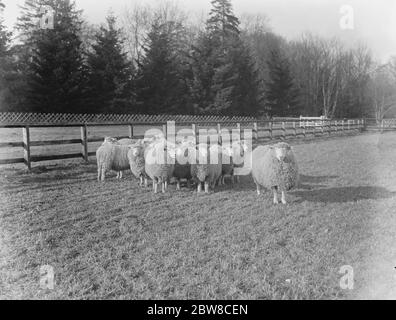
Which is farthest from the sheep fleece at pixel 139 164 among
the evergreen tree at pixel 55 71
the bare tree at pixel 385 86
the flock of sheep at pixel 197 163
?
the bare tree at pixel 385 86

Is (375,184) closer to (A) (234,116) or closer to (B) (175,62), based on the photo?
(A) (234,116)

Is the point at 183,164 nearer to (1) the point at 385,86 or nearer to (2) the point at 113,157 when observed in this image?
(2) the point at 113,157

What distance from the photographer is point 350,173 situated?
10766mm

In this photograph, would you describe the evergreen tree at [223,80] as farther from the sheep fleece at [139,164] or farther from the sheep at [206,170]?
the sheep fleece at [139,164]

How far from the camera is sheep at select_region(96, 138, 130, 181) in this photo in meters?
9.67

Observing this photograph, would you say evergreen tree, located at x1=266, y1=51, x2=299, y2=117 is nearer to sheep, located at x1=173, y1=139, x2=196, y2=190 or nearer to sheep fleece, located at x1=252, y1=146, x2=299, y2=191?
sheep, located at x1=173, y1=139, x2=196, y2=190

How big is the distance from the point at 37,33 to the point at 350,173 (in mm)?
9554

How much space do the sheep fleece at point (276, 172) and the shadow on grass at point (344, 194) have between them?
0.50 meters

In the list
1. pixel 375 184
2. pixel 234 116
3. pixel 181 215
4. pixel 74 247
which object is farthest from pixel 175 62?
pixel 74 247

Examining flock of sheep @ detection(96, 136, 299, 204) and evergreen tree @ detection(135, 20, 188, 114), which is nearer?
flock of sheep @ detection(96, 136, 299, 204)

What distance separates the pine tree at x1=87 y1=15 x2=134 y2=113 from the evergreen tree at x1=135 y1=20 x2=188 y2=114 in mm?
1205

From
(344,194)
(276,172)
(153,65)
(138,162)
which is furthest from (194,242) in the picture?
(153,65)
